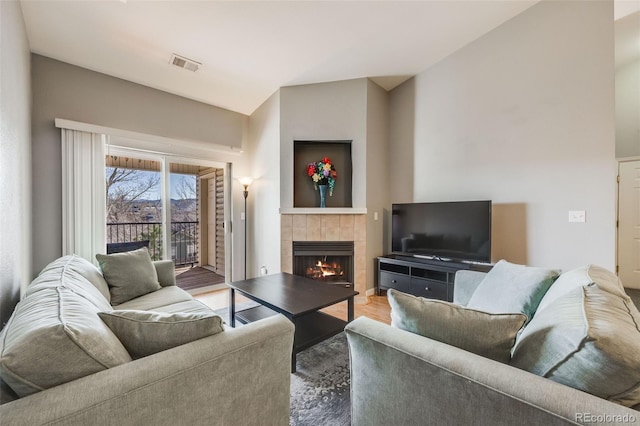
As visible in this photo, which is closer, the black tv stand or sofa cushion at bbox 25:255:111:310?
sofa cushion at bbox 25:255:111:310

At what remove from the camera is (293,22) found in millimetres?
2428

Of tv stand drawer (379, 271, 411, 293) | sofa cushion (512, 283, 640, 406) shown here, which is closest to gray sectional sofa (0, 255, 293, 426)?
sofa cushion (512, 283, 640, 406)

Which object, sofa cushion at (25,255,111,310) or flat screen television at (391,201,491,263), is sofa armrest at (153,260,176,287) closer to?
sofa cushion at (25,255,111,310)

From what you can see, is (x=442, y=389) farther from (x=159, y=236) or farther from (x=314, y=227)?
(x=159, y=236)

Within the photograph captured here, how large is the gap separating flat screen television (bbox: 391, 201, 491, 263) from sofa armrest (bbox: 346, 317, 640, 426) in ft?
7.44

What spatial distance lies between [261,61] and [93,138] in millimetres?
2043

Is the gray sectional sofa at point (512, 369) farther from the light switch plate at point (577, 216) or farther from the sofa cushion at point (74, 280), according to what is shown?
the light switch plate at point (577, 216)

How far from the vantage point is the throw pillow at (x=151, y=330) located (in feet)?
3.21

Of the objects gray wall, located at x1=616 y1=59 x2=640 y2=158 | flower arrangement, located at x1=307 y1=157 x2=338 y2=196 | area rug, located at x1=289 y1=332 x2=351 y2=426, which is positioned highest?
gray wall, located at x1=616 y1=59 x2=640 y2=158

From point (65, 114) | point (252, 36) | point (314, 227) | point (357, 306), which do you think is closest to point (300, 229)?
point (314, 227)

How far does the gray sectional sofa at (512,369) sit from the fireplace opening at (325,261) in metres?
2.40

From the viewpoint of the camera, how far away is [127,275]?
2271 mm

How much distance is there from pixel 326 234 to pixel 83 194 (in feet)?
9.17

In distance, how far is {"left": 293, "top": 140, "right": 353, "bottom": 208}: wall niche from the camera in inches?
153
